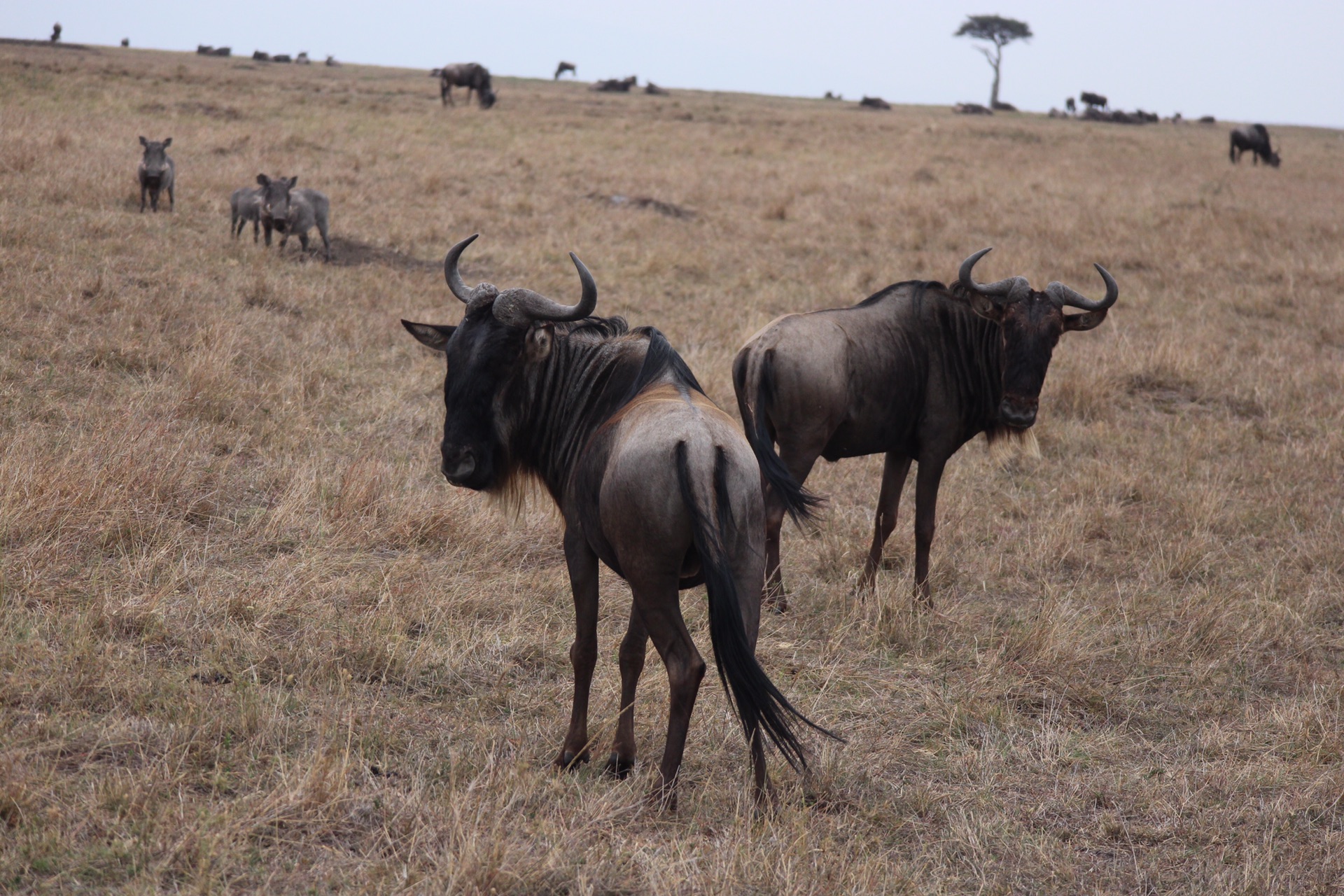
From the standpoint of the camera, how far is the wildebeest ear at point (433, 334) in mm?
3988

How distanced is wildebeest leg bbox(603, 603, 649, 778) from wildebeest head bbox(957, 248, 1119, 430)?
2.60 m

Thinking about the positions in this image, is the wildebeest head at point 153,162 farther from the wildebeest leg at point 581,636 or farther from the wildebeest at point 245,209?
the wildebeest leg at point 581,636

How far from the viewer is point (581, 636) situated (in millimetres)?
3516

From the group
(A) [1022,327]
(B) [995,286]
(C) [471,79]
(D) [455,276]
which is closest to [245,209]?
(D) [455,276]

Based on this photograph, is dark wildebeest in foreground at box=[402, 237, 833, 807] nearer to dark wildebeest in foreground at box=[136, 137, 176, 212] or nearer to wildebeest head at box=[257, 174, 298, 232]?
wildebeest head at box=[257, 174, 298, 232]

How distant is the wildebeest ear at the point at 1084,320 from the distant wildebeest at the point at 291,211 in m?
8.48

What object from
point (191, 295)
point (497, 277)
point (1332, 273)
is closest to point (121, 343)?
point (191, 295)

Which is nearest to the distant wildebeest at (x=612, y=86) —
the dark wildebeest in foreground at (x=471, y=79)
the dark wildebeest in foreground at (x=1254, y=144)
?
the dark wildebeest in foreground at (x=471, y=79)

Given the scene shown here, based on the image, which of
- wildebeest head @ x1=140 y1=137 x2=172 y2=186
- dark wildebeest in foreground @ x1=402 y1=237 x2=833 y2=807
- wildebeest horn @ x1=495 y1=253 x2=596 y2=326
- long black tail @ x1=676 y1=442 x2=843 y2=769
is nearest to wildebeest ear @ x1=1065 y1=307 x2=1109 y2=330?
dark wildebeest in foreground @ x1=402 y1=237 x2=833 y2=807

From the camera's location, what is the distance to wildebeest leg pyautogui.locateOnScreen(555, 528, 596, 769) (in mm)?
3463

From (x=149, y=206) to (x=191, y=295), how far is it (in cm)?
421

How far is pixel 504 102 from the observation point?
34781mm

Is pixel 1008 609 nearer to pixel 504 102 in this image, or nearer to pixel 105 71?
pixel 105 71

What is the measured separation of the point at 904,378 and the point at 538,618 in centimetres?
221
